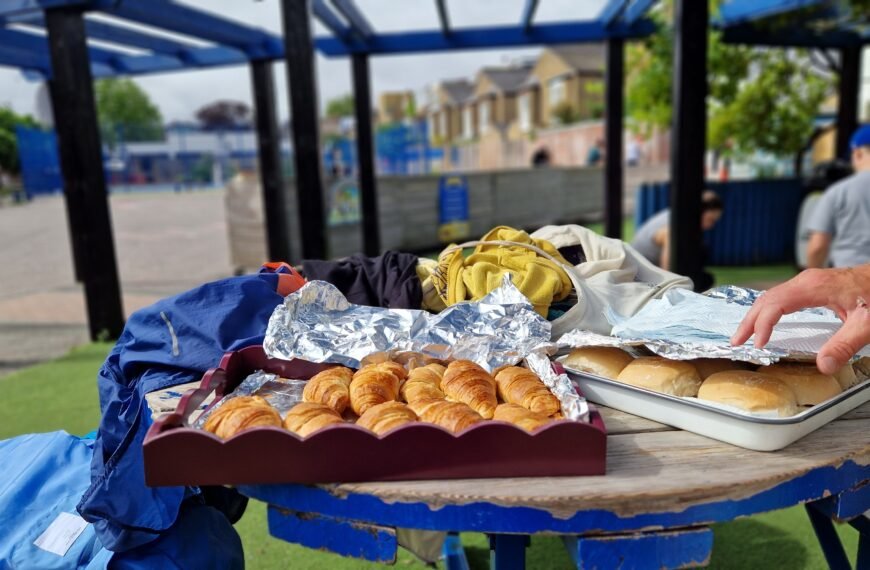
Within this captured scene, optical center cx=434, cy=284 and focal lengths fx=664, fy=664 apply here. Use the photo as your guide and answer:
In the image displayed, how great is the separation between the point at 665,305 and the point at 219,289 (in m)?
1.23

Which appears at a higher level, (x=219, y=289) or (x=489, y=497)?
(x=219, y=289)

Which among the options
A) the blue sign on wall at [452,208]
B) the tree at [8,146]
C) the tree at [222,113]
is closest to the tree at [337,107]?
the tree at [222,113]

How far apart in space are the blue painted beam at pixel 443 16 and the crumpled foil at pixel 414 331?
209 inches

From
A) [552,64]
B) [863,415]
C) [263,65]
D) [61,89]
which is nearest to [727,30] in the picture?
[263,65]

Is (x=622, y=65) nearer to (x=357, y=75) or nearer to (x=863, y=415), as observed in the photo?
(x=357, y=75)

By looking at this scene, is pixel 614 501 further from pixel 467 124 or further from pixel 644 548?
pixel 467 124

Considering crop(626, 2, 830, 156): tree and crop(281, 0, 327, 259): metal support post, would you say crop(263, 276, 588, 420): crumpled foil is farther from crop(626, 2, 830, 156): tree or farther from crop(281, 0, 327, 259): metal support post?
crop(626, 2, 830, 156): tree

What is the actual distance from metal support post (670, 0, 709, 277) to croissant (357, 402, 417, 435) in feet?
14.3

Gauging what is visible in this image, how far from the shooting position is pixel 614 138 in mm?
8656

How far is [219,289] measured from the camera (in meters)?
1.87

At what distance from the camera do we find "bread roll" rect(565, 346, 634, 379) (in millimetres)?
1508

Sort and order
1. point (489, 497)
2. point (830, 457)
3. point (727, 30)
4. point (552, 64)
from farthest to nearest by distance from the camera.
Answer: point (552, 64) < point (727, 30) < point (830, 457) < point (489, 497)

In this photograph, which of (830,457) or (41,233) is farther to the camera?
(41,233)

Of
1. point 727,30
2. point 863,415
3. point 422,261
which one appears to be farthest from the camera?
point 727,30
